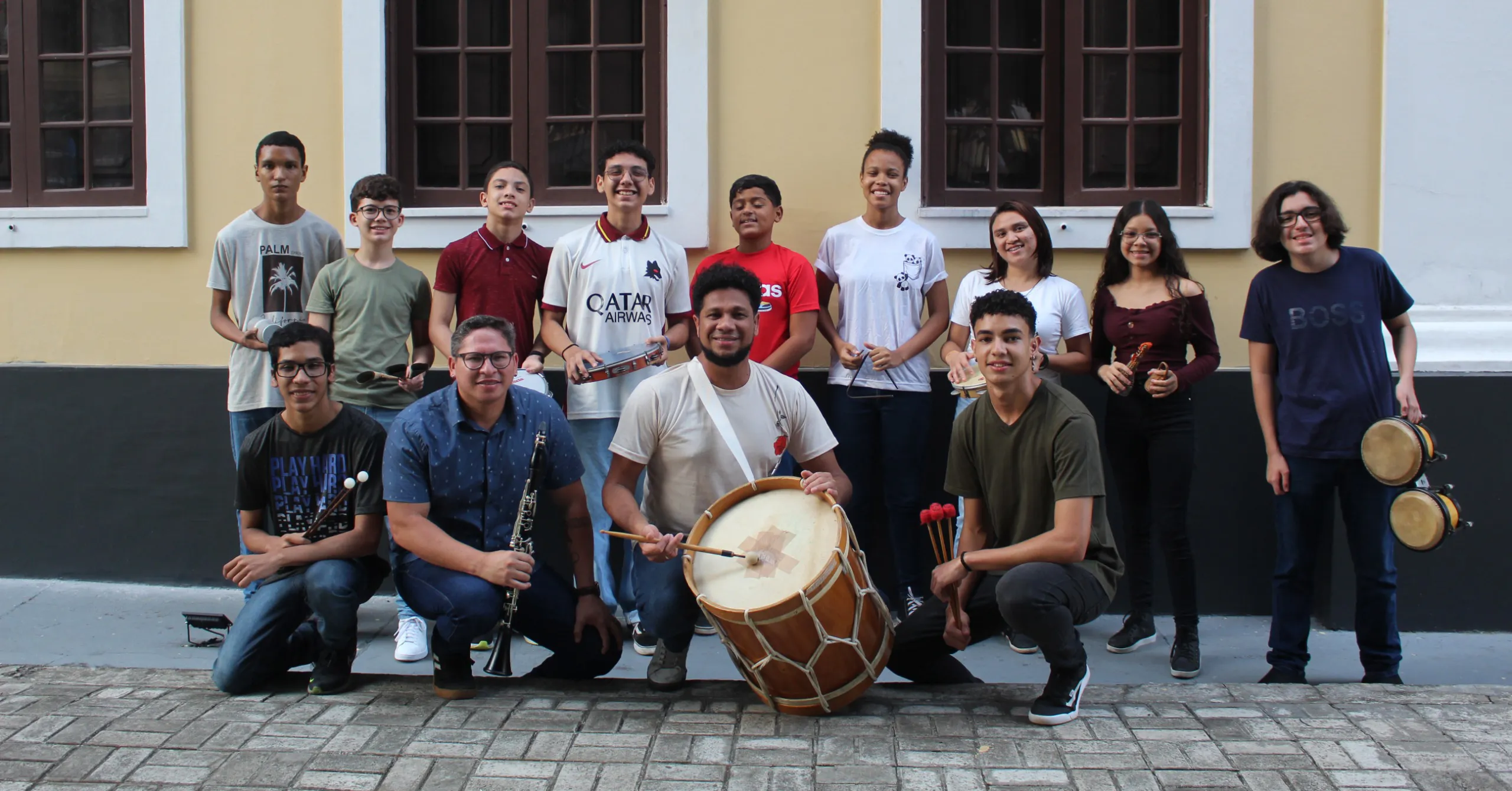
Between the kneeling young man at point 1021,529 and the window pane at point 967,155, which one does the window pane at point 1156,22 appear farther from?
the kneeling young man at point 1021,529

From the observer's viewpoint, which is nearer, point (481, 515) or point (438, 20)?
point (481, 515)

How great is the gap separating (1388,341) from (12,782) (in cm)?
546

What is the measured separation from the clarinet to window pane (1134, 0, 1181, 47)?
11.7 ft

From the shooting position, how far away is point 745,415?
13.3 feet

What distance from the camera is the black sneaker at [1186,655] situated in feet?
15.1

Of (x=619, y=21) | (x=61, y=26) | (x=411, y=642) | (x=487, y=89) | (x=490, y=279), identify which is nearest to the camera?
(x=411, y=642)

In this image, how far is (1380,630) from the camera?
14.0 ft

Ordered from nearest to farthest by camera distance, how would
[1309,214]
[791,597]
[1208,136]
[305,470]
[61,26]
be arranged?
[791,597] → [305,470] → [1309,214] → [1208,136] → [61,26]

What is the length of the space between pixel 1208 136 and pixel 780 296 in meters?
2.20

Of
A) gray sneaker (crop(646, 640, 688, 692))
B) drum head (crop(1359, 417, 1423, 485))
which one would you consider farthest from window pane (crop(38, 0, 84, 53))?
drum head (crop(1359, 417, 1423, 485))

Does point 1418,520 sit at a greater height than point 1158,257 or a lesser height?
lesser

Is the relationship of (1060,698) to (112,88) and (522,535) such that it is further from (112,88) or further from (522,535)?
(112,88)

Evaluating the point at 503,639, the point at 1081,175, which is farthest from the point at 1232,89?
the point at 503,639

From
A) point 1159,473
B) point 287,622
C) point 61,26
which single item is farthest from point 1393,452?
point 61,26
